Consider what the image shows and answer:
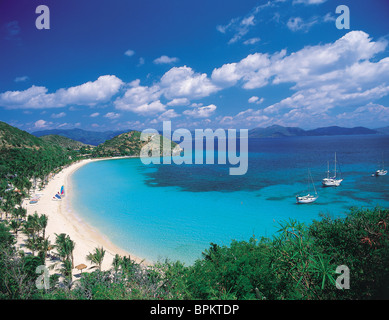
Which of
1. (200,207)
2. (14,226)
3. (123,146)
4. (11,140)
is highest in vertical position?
(123,146)

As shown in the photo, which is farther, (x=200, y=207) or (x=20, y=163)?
(x=20, y=163)

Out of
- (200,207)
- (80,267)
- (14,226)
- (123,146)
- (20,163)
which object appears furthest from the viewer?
(123,146)

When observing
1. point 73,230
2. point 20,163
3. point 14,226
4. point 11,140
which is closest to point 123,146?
point 11,140

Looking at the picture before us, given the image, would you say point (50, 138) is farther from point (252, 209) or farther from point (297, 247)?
point (297, 247)

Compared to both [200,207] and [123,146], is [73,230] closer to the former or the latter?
[200,207]

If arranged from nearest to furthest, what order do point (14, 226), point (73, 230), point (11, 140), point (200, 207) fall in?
point (14, 226) < point (73, 230) < point (200, 207) < point (11, 140)

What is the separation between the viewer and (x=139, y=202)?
1471 inches

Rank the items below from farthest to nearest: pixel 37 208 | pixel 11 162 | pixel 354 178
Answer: pixel 11 162 → pixel 354 178 → pixel 37 208

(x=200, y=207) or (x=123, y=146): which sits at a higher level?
(x=123, y=146)

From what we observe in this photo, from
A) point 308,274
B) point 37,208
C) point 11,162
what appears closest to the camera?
point 308,274

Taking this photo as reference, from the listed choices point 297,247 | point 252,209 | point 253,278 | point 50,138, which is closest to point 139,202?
point 252,209

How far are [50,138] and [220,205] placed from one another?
17009cm
